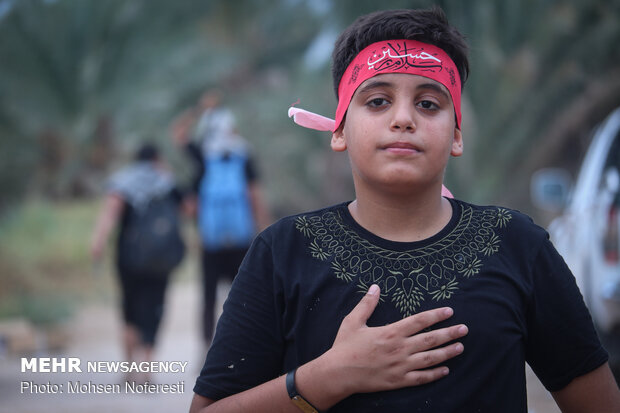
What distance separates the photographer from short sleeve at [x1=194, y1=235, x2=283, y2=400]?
176 centimetres

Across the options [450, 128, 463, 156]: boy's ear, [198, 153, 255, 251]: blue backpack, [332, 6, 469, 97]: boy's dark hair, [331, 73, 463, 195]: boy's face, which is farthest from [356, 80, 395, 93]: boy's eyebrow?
[198, 153, 255, 251]: blue backpack

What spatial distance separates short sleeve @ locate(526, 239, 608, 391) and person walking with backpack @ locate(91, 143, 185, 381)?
4.90m

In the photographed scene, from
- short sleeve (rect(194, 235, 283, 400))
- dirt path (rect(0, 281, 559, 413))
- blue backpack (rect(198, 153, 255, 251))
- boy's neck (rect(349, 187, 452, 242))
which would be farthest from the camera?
blue backpack (rect(198, 153, 255, 251))

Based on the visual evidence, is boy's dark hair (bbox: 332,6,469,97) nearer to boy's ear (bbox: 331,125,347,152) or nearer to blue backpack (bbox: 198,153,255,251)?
boy's ear (bbox: 331,125,347,152)

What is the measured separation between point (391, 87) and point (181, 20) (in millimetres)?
13900

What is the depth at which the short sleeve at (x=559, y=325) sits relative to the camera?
177 cm

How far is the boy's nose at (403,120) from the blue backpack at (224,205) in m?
4.97

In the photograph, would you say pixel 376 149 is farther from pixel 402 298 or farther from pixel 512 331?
pixel 512 331

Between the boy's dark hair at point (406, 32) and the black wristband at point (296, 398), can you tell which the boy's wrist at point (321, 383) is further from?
the boy's dark hair at point (406, 32)

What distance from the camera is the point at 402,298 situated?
1.73 m

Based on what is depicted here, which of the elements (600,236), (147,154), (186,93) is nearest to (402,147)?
(600,236)

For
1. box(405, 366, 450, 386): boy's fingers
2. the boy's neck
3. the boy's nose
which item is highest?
the boy's nose

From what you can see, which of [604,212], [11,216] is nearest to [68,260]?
[11,216]

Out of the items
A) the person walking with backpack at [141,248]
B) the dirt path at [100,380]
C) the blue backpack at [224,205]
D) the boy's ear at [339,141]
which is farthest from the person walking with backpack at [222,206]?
the boy's ear at [339,141]
